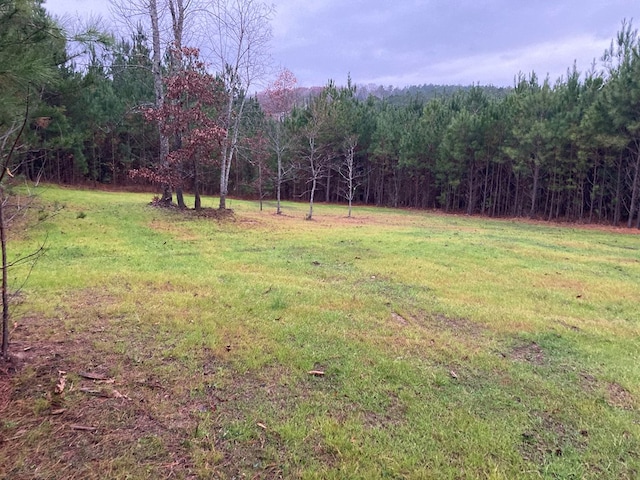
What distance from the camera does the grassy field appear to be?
7.07ft

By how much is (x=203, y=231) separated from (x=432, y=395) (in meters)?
8.60

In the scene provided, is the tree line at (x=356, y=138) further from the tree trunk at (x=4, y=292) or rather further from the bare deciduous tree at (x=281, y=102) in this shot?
the tree trunk at (x=4, y=292)

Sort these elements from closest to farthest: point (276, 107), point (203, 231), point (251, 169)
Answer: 1. point (203, 231)
2. point (276, 107)
3. point (251, 169)

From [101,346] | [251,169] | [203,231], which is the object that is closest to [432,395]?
[101,346]

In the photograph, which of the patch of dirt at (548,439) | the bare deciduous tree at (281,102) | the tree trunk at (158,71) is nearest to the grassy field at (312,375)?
the patch of dirt at (548,439)

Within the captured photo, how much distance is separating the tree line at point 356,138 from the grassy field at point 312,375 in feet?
25.0

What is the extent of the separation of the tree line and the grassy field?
7.62m

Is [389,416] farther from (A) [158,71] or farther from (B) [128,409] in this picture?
(A) [158,71]

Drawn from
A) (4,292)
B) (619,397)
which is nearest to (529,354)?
(619,397)

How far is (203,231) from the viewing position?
33.9ft

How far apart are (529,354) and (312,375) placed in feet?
7.08

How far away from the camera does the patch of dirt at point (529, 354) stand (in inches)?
139

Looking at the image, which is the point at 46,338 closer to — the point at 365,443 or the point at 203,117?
the point at 365,443

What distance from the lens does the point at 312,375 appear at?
3.05 m
